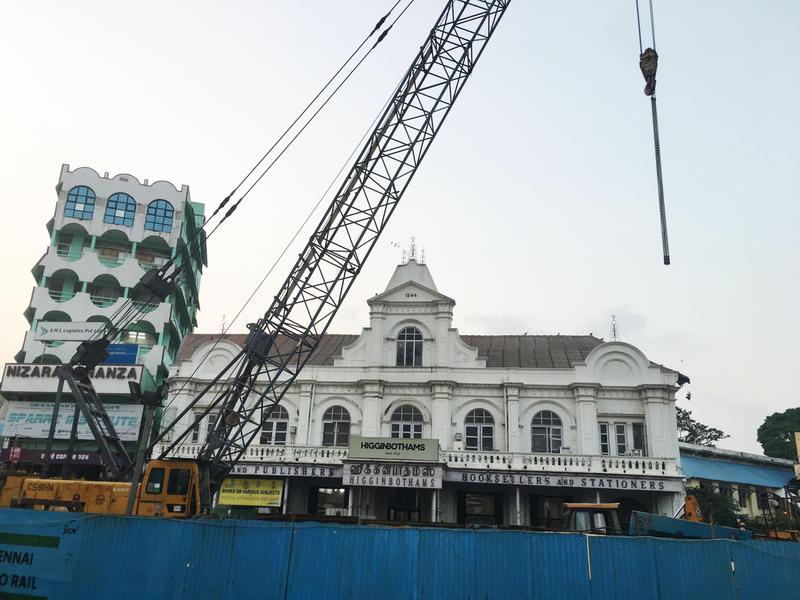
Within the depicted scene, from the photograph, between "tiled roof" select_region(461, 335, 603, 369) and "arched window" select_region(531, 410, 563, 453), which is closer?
"arched window" select_region(531, 410, 563, 453)

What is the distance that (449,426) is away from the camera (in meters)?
34.9

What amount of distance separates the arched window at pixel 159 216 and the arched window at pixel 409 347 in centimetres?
2282

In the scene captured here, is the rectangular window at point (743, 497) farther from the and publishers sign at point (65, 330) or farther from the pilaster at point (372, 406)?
the and publishers sign at point (65, 330)

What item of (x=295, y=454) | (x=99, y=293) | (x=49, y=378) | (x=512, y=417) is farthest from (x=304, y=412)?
(x=99, y=293)

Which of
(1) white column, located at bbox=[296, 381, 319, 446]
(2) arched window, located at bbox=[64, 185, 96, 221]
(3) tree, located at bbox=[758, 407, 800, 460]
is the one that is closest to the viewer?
(1) white column, located at bbox=[296, 381, 319, 446]

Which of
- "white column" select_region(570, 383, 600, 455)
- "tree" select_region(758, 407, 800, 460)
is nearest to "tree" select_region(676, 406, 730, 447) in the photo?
"tree" select_region(758, 407, 800, 460)

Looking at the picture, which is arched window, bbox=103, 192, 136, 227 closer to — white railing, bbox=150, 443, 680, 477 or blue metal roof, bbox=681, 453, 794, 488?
white railing, bbox=150, 443, 680, 477

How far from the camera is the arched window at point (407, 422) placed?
35406 mm

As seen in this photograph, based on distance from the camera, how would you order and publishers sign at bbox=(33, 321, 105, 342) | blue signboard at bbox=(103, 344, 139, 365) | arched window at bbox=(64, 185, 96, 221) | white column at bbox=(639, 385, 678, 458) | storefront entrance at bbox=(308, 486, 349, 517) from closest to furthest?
white column at bbox=(639, 385, 678, 458) → storefront entrance at bbox=(308, 486, 349, 517) → and publishers sign at bbox=(33, 321, 105, 342) → blue signboard at bbox=(103, 344, 139, 365) → arched window at bbox=(64, 185, 96, 221)

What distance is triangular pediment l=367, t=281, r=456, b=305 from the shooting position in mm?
37219

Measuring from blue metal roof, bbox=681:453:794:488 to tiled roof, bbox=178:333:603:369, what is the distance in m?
11.0

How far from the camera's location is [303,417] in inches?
1405

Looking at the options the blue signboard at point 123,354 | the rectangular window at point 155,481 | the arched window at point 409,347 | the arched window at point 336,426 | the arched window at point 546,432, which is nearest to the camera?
the rectangular window at point 155,481

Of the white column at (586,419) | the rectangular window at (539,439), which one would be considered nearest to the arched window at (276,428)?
the rectangular window at (539,439)
